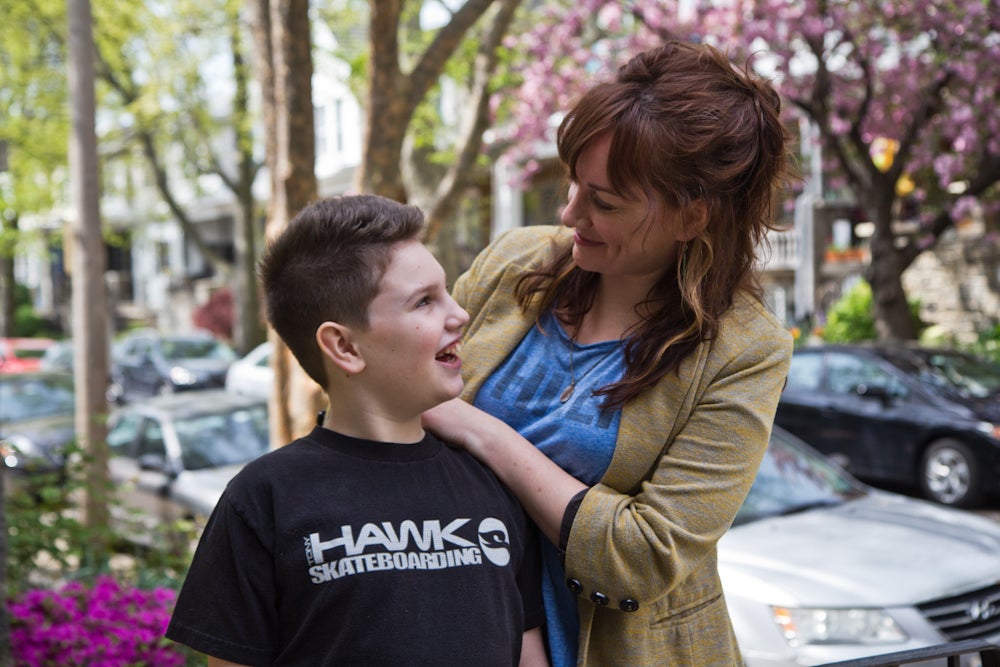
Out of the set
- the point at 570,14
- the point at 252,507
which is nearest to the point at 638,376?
the point at 252,507

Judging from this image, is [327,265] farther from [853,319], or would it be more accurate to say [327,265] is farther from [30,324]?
[30,324]

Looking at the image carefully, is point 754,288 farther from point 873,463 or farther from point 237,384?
point 237,384

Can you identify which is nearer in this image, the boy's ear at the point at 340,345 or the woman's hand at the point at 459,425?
the boy's ear at the point at 340,345

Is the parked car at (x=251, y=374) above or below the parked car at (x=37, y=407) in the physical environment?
below

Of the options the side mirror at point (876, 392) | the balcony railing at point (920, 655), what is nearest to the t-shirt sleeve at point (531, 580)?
the balcony railing at point (920, 655)

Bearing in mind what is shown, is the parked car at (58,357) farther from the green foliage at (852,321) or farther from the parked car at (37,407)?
the green foliage at (852,321)

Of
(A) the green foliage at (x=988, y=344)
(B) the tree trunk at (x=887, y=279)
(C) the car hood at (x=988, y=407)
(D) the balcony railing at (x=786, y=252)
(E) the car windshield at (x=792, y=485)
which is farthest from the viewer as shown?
(D) the balcony railing at (x=786, y=252)

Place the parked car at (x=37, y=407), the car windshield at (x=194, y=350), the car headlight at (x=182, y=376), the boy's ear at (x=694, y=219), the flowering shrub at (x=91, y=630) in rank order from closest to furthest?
the boy's ear at (x=694, y=219), the flowering shrub at (x=91, y=630), the parked car at (x=37, y=407), the car headlight at (x=182, y=376), the car windshield at (x=194, y=350)

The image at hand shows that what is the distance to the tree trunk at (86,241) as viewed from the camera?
6789 millimetres

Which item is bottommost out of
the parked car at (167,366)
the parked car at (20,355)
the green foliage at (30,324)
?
the green foliage at (30,324)

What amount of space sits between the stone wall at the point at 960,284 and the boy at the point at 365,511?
54.1 ft

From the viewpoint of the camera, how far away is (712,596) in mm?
1977

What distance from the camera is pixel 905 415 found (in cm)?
961

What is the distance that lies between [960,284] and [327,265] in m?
17.8
